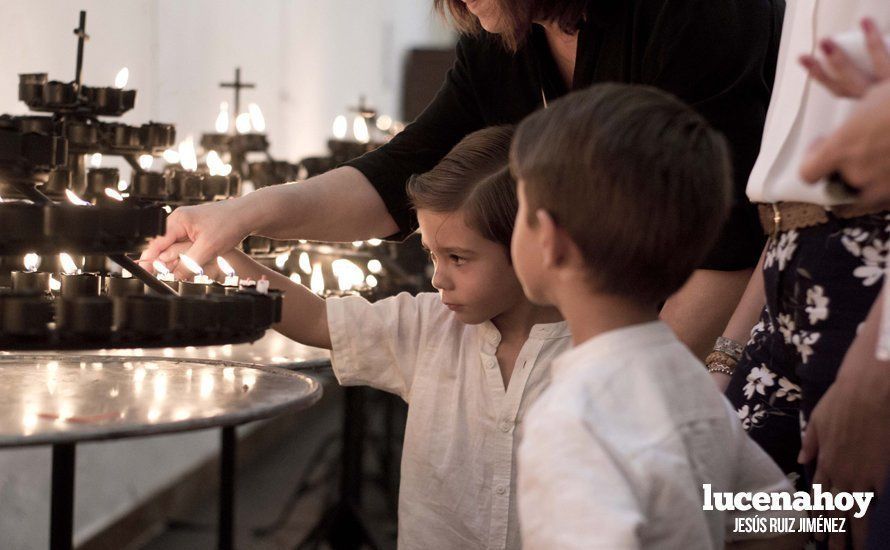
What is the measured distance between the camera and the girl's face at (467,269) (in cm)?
196

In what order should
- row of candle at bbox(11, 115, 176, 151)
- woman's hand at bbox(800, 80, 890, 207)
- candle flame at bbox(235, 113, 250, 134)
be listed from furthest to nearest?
candle flame at bbox(235, 113, 250, 134), row of candle at bbox(11, 115, 176, 151), woman's hand at bbox(800, 80, 890, 207)

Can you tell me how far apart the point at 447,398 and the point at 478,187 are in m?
0.37

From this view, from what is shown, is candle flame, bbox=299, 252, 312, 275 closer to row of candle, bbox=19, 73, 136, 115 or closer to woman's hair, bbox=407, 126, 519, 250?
row of candle, bbox=19, 73, 136, 115

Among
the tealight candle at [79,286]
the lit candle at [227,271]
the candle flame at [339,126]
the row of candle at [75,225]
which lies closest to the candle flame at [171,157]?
the lit candle at [227,271]

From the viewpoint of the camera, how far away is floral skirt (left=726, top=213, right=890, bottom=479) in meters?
1.50

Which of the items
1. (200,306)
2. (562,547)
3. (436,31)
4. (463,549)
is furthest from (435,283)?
(436,31)

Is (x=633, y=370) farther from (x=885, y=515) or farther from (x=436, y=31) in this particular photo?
(x=436, y=31)

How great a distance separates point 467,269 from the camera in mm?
1969

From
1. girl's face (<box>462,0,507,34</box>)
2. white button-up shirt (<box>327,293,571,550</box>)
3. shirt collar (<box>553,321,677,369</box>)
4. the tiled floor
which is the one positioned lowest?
the tiled floor

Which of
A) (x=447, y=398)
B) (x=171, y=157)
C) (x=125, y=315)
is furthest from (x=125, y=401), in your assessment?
(x=171, y=157)

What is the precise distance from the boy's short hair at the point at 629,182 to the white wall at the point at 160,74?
194 cm

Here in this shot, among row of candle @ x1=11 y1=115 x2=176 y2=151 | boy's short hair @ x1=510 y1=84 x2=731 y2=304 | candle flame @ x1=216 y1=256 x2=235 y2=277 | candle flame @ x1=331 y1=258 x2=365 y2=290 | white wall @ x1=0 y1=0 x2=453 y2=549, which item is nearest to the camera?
boy's short hair @ x1=510 y1=84 x2=731 y2=304

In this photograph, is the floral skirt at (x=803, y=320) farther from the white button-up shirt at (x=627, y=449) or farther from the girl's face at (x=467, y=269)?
the girl's face at (x=467, y=269)

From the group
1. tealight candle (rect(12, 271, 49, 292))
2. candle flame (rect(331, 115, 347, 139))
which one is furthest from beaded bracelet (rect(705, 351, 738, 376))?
candle flame (rect(331, 115, 347, 139))
